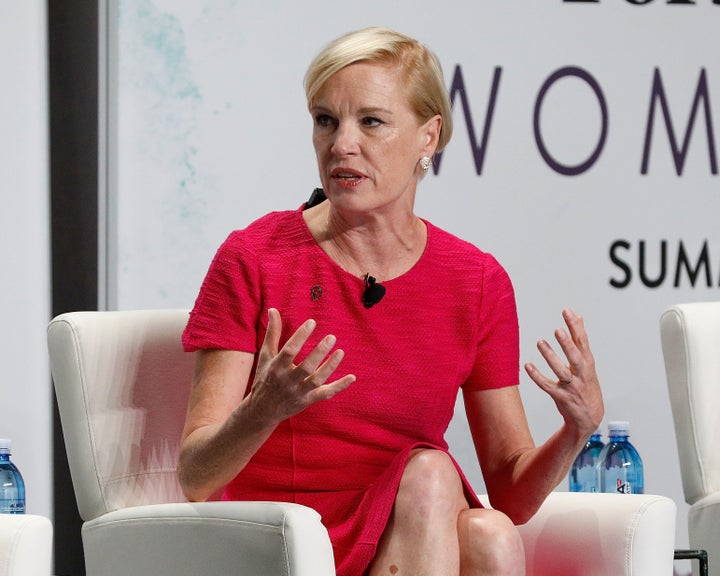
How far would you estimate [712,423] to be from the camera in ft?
8.88

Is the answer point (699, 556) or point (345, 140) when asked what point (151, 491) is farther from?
point (699, 556)

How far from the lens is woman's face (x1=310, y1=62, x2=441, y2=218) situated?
1.95 meters

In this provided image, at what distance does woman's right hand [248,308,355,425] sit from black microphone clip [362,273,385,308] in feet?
1.18

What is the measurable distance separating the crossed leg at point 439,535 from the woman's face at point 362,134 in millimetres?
439

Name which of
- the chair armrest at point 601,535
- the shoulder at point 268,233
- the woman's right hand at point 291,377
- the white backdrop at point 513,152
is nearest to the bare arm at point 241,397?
the woman's right hand at point 291,377

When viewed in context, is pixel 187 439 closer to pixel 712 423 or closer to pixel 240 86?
pixel 712 423

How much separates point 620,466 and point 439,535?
1974mm

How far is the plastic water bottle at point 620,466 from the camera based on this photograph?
142 inches

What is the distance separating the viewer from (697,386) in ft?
8.80

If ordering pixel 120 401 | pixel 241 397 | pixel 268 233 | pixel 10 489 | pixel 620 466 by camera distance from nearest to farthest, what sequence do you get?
pixel 241 397, pixel 268 233, pixel 120 401, pixel 10 489, pixel 620 466

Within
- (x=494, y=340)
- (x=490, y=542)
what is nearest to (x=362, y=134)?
(x=494, y=340)

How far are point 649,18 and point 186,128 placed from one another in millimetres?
1462

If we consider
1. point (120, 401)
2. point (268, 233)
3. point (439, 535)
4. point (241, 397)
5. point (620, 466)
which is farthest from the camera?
point (620, 466)

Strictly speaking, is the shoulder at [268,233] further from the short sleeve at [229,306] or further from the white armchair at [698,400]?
the white armchair at [698,400]
